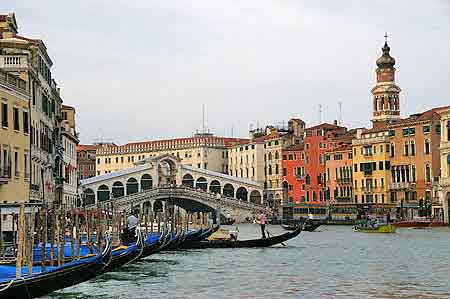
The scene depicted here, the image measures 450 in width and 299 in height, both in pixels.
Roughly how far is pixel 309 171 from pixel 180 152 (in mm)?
16639

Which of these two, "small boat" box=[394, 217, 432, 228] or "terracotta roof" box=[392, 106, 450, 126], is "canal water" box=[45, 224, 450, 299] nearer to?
"small boat" box=[394, 217, 432, 228]

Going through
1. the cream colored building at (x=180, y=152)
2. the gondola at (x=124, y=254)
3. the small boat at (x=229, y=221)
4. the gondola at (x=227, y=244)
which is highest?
the cream colored building at (x=180, y=152)

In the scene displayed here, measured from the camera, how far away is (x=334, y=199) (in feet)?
211

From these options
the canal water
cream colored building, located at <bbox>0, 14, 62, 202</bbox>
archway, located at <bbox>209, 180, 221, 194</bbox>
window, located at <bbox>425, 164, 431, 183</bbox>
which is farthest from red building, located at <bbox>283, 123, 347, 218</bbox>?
the canal water

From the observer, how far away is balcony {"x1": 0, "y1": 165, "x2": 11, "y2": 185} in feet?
73.3

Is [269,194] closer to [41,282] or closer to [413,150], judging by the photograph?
[413,150]

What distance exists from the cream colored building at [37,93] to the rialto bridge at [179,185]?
2874 cm

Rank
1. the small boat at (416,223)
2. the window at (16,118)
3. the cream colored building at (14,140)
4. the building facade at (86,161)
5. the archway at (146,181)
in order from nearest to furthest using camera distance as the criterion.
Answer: the cream colored building at (14,140) → the window at (16,118) → the small boat at (416,223) → the archway at (146,181) → the building facade at (86,161)

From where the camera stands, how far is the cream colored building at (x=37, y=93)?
25703mm

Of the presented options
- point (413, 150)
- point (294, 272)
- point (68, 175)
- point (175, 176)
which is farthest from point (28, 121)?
point (175, 176)

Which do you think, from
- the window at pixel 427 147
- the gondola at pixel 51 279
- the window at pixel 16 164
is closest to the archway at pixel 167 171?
the window at pixel 427 147

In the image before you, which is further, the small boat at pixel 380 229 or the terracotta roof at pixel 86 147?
the terracotta roof at pixel 86 147

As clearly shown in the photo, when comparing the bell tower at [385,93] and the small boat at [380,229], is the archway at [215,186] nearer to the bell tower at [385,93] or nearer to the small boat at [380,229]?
the bell tower at [385,93]

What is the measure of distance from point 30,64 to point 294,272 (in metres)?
8.72
